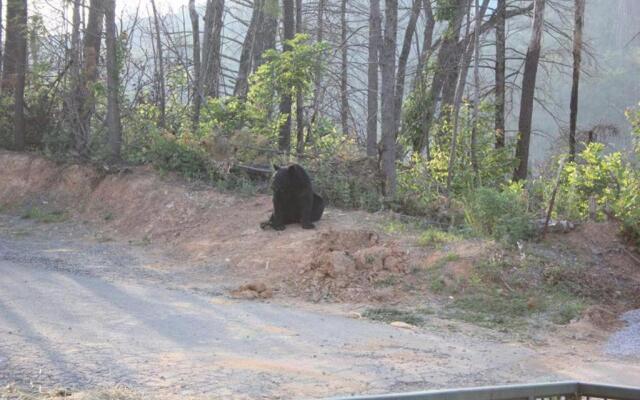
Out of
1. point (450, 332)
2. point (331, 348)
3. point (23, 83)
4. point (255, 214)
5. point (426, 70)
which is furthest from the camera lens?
point (426, 70)

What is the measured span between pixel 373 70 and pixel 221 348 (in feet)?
57.6

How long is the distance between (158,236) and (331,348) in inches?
347

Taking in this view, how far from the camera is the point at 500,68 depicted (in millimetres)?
24828

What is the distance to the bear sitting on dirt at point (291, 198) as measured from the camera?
13.7 m

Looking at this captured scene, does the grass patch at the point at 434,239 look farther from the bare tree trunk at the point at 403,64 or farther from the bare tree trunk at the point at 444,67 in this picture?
the bare tree trunk at the point at 403,64

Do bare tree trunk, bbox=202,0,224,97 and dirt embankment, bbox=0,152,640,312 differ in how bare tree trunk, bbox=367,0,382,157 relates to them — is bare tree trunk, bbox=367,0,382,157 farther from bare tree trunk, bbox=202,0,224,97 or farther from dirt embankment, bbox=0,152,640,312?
bare tree trunk, bbox=202,0,224,97

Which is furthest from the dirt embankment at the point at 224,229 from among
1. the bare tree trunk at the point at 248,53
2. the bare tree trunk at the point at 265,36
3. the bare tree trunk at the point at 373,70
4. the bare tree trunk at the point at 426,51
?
the bare tree trunk at the point at 426,51

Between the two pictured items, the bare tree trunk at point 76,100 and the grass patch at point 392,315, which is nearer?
the grass patch at point 392,315

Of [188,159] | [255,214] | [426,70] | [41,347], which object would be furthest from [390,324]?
[426,70]

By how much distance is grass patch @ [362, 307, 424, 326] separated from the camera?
31.4 ft

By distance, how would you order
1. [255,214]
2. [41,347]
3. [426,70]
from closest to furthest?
1. [41,347]
2. [255,214]
3. [426,70]

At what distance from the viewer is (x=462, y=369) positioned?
718 cm

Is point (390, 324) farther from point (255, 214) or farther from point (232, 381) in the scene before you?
point (255, 214)

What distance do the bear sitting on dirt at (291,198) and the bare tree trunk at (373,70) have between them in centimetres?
535
